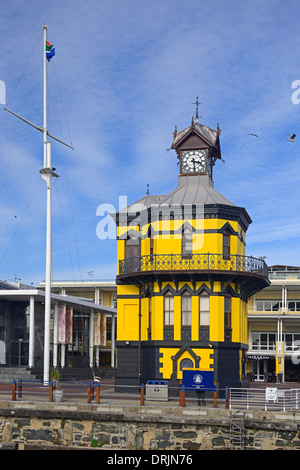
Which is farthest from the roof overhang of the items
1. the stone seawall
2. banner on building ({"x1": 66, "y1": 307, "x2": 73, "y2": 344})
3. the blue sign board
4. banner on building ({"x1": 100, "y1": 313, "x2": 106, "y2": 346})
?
the blue sign board

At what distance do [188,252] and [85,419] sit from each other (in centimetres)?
1333

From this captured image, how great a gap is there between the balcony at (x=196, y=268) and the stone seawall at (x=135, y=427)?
35.4 feet

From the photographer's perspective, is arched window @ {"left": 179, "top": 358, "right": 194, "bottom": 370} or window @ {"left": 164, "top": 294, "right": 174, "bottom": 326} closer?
arched window @ {"left": 179, "top": 358, "right": 194, "bottom": 370}

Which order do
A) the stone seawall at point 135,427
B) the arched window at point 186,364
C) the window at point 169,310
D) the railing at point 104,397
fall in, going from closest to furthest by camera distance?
the stone seawall at point 135,427, the railing at point 104,397, the arched window at point 186,364, the window at point 169,310

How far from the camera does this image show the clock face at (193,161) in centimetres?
4084

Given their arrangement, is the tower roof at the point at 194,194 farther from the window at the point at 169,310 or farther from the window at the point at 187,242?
the window at the point at 169,310

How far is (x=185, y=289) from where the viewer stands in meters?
36.0

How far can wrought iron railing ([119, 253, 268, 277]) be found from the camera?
3541 cm

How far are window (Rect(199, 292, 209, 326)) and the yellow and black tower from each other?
0.06 meters

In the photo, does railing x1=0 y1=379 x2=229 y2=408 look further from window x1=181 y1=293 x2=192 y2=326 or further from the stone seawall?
window x1=181 y1=293 x2=192 y2=326

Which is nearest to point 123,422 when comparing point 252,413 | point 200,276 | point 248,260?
point 252,413

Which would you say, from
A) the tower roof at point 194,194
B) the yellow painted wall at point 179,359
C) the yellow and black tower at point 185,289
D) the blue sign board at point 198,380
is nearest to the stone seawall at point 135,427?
the blue sign board at point 198,380

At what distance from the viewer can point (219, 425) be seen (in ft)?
80.8

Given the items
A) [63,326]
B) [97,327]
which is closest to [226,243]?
[63,326]
